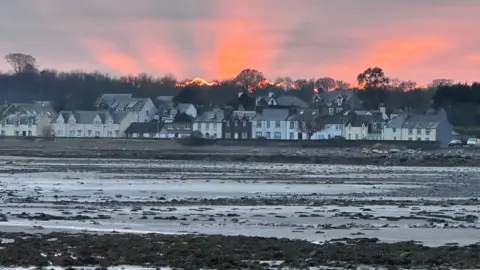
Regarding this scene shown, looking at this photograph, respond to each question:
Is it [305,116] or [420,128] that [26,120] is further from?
[420,128]

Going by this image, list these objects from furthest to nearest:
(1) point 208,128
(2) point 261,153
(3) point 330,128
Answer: (1) point 208,128
(3) point 330,128
(2) point 261,153

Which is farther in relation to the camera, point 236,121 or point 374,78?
point 374,78

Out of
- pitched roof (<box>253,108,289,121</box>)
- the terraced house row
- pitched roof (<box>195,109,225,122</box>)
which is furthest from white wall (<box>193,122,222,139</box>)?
pitched roof (<box>253,108,289,121</box>)

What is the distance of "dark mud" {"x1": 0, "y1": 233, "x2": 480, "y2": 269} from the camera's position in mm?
16203

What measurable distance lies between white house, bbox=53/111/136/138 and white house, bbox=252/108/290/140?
17.3 metres

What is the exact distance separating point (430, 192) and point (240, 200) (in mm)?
8406

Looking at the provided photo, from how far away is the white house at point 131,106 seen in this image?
127875 mm

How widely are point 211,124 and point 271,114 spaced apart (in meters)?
7.16

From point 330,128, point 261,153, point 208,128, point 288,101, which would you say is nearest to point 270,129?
point 208,128

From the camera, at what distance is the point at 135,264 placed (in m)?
16.1

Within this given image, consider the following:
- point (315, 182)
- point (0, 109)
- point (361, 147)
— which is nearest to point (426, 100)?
point (361, 147)

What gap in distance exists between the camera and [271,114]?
112 meters

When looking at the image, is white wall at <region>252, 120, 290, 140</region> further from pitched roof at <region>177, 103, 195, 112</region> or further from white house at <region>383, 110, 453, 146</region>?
pitched roof at <region>177, 103, 195, 112</region>

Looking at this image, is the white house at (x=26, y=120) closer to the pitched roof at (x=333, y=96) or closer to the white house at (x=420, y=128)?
the pitched roof at (x=333, y=96)
